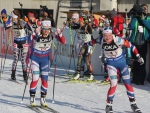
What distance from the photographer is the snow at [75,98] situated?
27.5 feet

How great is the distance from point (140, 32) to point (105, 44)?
3.24 meters

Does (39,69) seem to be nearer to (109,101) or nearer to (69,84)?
(109,101)

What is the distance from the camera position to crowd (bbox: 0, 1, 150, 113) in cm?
786

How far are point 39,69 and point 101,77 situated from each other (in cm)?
445

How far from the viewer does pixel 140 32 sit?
10844 millimetres

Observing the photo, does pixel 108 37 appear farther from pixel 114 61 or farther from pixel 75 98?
pixel 75 98

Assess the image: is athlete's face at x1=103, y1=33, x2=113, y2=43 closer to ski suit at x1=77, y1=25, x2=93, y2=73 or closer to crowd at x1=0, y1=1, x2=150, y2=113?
crowd at x1=0, y1=1, x2=150, y2=113

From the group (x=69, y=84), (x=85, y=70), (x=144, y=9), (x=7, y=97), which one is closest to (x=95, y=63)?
(x=85, y=70)

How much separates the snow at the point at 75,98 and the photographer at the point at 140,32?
34 cm

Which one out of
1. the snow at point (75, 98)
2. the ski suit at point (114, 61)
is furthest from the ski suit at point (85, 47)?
the ski suit at point (114, 61)

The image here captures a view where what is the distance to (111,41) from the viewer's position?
7758 millimetres

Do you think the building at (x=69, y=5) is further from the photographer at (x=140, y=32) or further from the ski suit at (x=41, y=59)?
the ski suit at (x=41, y=59)

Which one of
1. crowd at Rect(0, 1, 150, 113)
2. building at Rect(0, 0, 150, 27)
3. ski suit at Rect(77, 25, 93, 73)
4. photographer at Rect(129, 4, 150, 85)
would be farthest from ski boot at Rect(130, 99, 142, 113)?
building at Rect(0, 0, 150, 27)

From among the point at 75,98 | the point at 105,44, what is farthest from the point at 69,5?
the point at 105,44
